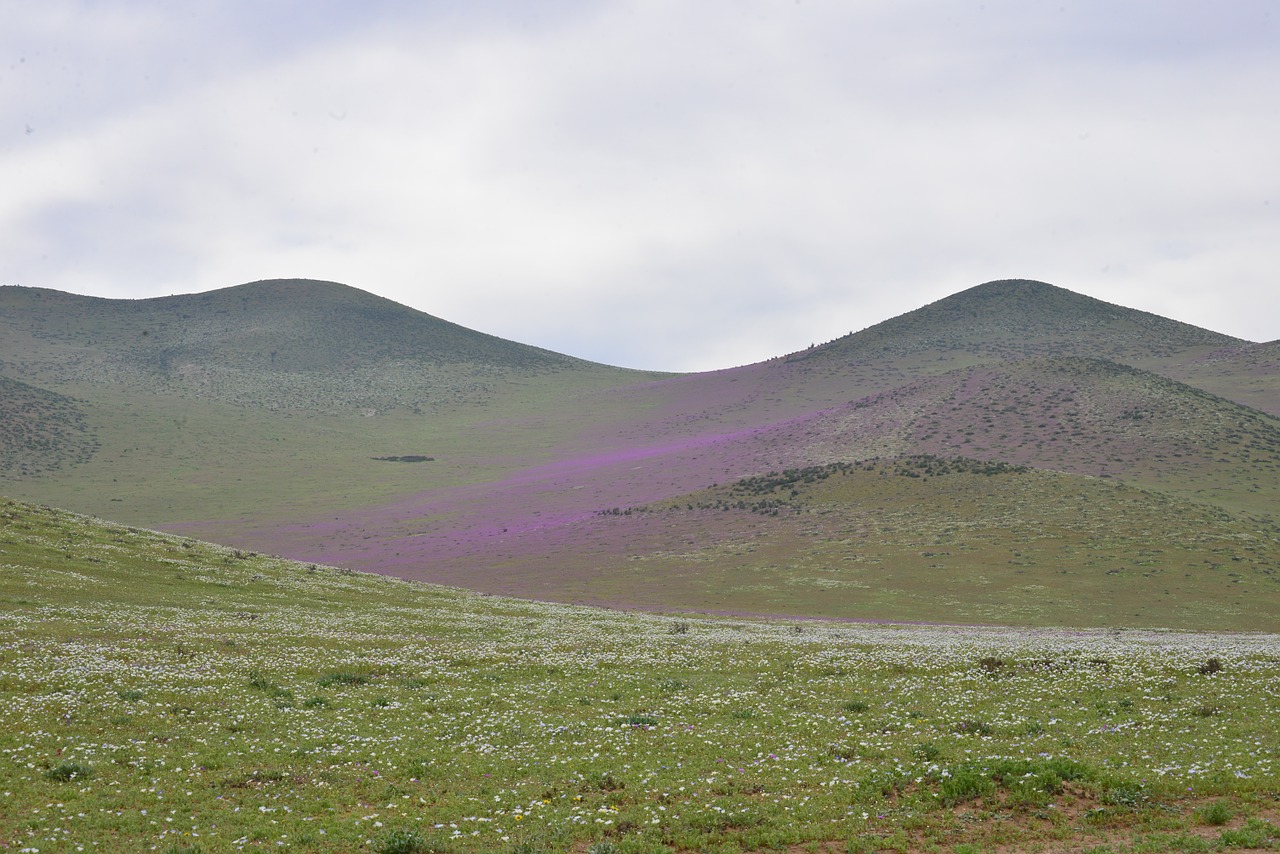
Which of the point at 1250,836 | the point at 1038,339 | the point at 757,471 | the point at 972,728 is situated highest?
the point at 1038,339

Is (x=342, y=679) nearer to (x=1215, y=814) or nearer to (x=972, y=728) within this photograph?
(x=972, y=728)

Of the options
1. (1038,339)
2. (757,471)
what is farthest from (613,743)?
(1038,339)

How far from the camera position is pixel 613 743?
17156mm

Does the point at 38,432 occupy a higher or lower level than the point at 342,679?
higher

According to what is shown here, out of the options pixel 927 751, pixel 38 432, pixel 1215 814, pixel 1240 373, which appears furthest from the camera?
pixel 1240 373

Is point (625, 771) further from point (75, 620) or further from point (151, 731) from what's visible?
point (75, 620)

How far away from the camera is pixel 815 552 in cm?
7488

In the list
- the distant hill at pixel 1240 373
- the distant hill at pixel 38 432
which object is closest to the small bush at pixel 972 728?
the distant hill at pixel 1240 373

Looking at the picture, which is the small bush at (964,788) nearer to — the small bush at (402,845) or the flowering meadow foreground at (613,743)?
the flowering meadow foreground at (613,743)

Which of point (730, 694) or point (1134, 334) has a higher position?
point (1134, 334)

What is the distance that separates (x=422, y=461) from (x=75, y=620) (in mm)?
112507

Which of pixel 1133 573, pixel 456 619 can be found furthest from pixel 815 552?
pixel 456 619

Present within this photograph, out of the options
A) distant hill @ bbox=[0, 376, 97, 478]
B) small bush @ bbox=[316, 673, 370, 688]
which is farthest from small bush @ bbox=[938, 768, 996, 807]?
distant hill @ bbox=[0, 376, 97, 478]

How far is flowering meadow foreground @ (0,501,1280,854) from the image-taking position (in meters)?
12.5
